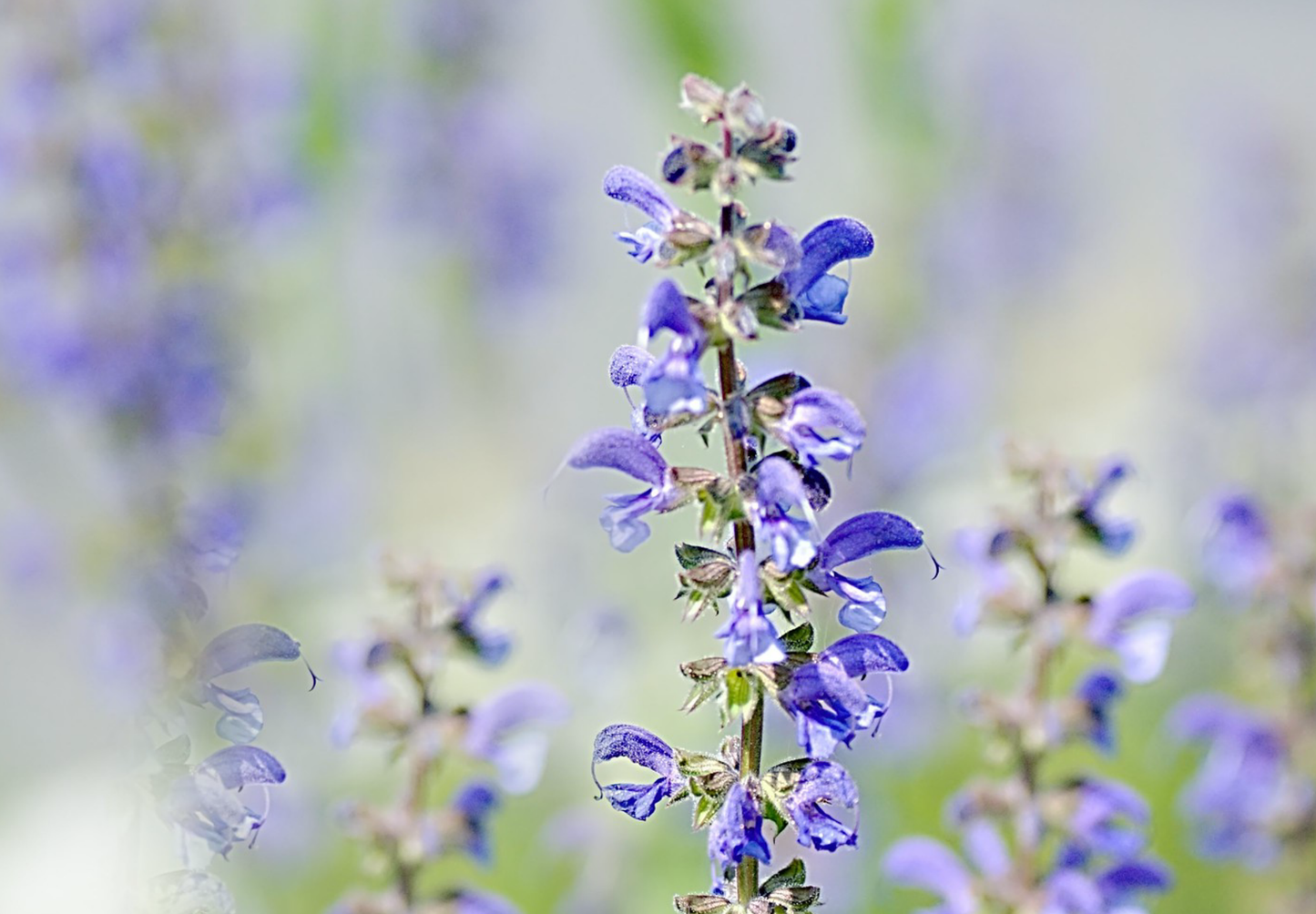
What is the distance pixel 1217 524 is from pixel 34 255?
3.63 metres

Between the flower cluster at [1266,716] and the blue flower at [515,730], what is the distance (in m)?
1.53

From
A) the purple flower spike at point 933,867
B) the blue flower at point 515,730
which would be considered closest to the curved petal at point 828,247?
the blue flower at point 515,730

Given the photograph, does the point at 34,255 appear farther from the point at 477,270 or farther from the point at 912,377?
the point at 912,377

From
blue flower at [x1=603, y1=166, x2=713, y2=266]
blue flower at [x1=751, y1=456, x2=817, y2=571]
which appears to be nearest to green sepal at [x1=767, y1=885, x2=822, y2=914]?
blue flower at [x1=751, y1=456, x2=817, y2=571]

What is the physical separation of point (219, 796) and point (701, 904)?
577 millimetres

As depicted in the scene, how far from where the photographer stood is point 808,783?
1.96 meters

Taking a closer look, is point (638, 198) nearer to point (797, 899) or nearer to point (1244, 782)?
point (797, 899)

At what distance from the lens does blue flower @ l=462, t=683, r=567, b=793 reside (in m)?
2.68

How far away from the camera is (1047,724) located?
272 centimetres

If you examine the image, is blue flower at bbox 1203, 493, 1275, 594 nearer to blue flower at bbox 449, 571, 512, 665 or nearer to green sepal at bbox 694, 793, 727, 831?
blue flower at bbox 449, 571, 512, 665

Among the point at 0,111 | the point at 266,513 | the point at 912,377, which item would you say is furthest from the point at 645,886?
the point at 0,111

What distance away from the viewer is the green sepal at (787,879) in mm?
1995

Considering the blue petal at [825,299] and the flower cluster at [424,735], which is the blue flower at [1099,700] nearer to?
the flower cluster at [424,735]

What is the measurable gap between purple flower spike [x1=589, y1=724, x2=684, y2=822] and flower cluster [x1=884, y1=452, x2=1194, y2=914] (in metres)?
0.82
